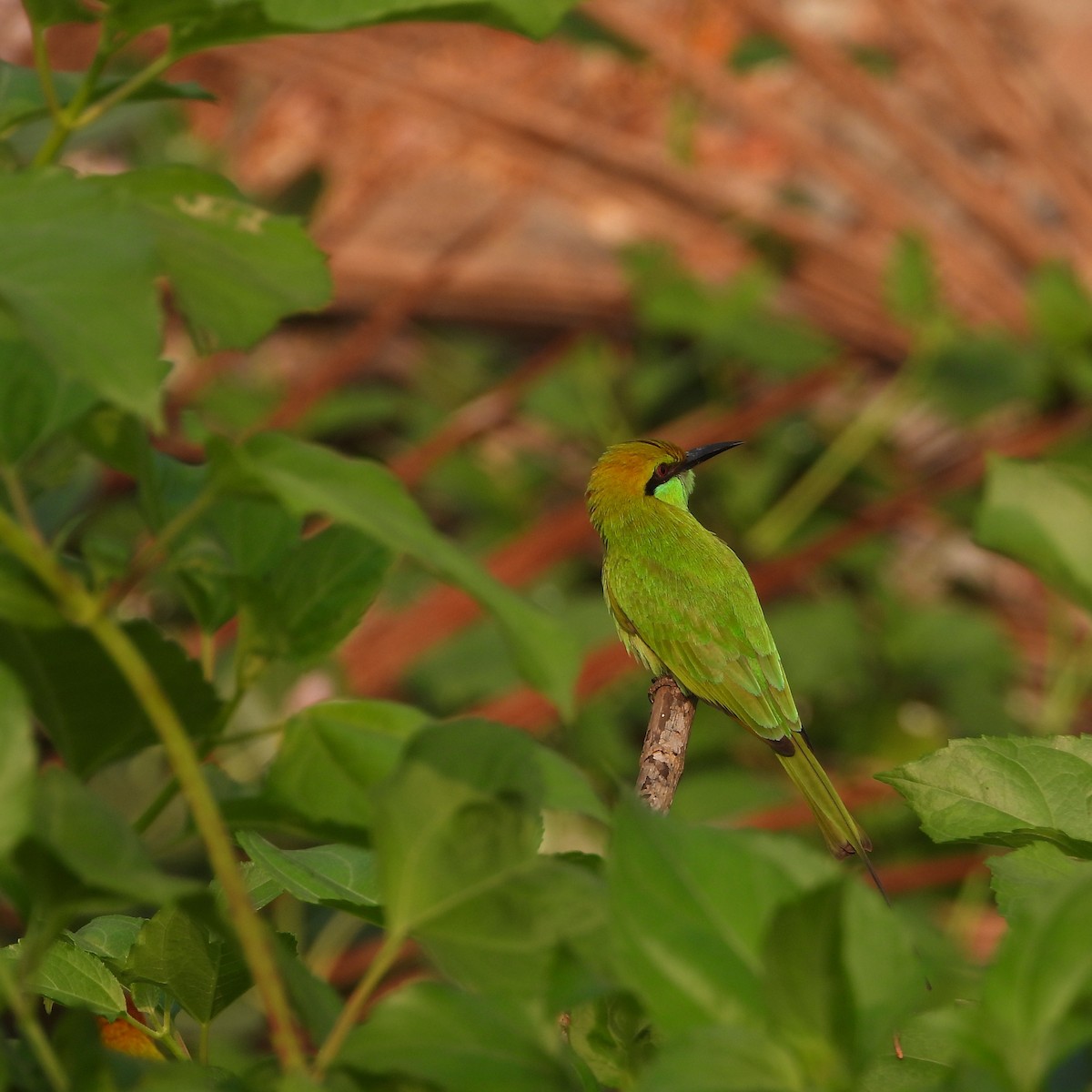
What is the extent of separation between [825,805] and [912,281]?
5.56ft

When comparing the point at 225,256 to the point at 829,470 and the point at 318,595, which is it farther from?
the point at 829,470

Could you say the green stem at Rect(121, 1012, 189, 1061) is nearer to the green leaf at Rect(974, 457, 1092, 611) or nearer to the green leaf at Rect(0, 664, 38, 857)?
the green leaf at Rect(0, 664, 38, 857)

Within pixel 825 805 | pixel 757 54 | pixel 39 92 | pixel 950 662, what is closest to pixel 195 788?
pixel 39 92

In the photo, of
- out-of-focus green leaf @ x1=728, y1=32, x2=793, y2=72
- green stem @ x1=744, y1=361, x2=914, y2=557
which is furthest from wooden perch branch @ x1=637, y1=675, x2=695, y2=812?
out-of-focus green leaf @ x1=728, y1=32, x2=793, y2=72

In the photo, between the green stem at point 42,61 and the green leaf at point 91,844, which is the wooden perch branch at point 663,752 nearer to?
the green leaf at point 91,844

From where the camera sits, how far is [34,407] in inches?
17.3

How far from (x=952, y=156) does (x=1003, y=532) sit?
2.61 metres

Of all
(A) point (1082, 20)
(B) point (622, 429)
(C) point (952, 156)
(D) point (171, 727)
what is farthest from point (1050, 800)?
(A) point (1082, 20)

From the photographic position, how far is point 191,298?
0.48 meters

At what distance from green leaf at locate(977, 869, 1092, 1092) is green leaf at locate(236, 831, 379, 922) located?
0.71 feet

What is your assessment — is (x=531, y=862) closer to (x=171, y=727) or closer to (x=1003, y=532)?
(x=171, y=727)

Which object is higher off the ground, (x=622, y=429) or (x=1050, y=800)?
(x=1050, y=800)

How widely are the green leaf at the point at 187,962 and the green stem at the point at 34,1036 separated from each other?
10 centimetres

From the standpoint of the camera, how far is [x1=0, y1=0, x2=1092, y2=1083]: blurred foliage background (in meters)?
2.53
